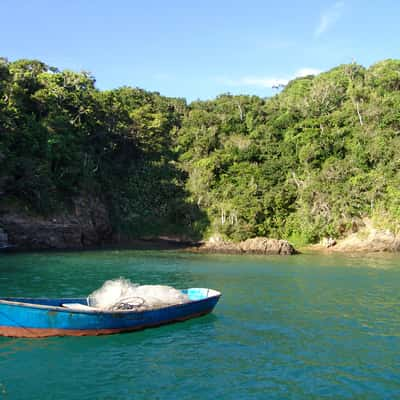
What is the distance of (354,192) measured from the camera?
4747 centimetres

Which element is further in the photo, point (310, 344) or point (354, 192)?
point (354, 192)

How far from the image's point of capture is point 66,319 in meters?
12.7

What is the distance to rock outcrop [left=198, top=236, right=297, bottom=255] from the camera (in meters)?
42.4

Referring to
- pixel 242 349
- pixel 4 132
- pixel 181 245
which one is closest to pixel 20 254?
pixel 4 132

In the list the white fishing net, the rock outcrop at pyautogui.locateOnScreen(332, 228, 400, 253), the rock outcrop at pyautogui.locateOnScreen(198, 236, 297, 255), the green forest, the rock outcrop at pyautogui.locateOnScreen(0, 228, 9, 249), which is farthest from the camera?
the green forest

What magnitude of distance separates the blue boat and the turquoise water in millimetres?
278

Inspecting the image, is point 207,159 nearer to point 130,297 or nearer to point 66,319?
point 130,297

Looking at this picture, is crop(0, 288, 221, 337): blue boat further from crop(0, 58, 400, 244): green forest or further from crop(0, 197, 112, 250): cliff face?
crop(0, 58, 400, 244): green forest

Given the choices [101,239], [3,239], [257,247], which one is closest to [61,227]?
[101,239]

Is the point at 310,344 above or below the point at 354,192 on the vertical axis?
below

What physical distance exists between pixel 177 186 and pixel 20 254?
24.5 m

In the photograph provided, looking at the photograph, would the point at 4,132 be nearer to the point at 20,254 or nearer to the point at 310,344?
the point at 20,254

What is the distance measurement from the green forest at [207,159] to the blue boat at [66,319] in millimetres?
31828

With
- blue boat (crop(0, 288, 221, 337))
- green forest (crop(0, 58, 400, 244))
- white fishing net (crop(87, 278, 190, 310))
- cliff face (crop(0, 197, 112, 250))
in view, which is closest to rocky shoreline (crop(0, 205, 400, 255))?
cliff face (crop(0, 197, 112, 250))
